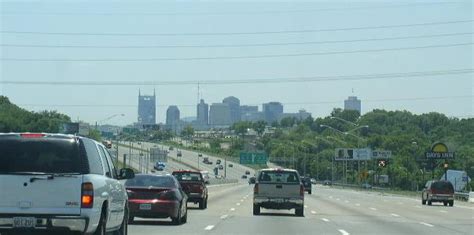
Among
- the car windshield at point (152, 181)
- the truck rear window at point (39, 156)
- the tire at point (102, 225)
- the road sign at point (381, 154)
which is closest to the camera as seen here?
the truck rear window at point (39, 156)

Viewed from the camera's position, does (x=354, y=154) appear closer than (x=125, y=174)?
No

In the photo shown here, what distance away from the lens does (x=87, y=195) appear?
1448 cm

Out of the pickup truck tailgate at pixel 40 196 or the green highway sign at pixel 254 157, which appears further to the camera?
the green highway sign at pixel 254 157

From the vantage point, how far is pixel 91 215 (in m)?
14.5

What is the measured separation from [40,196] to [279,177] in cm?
2185

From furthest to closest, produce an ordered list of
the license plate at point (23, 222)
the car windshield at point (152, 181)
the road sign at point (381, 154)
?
the road sign at point (381, 154) → the car windshield at point (152, 181) → the license plate at point (23, 222)

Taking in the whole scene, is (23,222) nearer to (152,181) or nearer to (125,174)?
(125,174)

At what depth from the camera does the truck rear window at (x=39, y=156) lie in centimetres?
1477

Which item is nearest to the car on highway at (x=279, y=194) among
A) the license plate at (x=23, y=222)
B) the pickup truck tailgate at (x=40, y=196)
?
the pickup truck tailgate at (x=40, y=196)

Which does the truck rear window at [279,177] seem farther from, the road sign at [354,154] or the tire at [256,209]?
the road sign at [354,154]

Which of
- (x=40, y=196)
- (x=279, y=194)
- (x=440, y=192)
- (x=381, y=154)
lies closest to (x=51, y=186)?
(x=40, y=196)

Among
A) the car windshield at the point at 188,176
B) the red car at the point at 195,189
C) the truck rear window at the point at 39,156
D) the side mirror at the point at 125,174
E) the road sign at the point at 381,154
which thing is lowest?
the red car at the point at 195,189

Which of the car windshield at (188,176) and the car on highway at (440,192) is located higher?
the car windshield at (188,176)

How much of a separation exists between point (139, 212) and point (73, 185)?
12.2 metres
